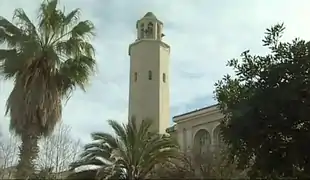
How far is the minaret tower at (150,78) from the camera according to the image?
3847 centimetres

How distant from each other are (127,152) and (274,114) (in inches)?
406

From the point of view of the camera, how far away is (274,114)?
38.1 ft

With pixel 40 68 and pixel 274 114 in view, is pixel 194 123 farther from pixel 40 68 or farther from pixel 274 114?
pixel 274 114

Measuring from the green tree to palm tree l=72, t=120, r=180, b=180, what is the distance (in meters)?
8.26

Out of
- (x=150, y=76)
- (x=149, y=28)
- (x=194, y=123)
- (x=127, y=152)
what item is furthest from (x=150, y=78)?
(x=127, y=152)

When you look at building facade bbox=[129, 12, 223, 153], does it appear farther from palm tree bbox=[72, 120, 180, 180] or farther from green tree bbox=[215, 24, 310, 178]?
green tree bbox=[215, 24, 310, 178]

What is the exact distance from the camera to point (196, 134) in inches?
1366

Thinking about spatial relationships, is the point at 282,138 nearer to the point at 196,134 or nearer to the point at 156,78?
the point at 196,134

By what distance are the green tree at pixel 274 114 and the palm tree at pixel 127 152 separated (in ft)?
27.1

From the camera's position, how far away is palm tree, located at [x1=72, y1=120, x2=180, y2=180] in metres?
20.4

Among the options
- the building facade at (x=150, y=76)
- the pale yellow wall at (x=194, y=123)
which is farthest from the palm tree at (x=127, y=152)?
the building facade at (x=150, y=76)

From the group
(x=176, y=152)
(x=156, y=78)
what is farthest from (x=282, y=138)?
(x=156, y=78)

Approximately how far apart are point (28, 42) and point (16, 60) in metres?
0.62

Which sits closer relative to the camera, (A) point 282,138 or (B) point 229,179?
→ (A) point 282,138
